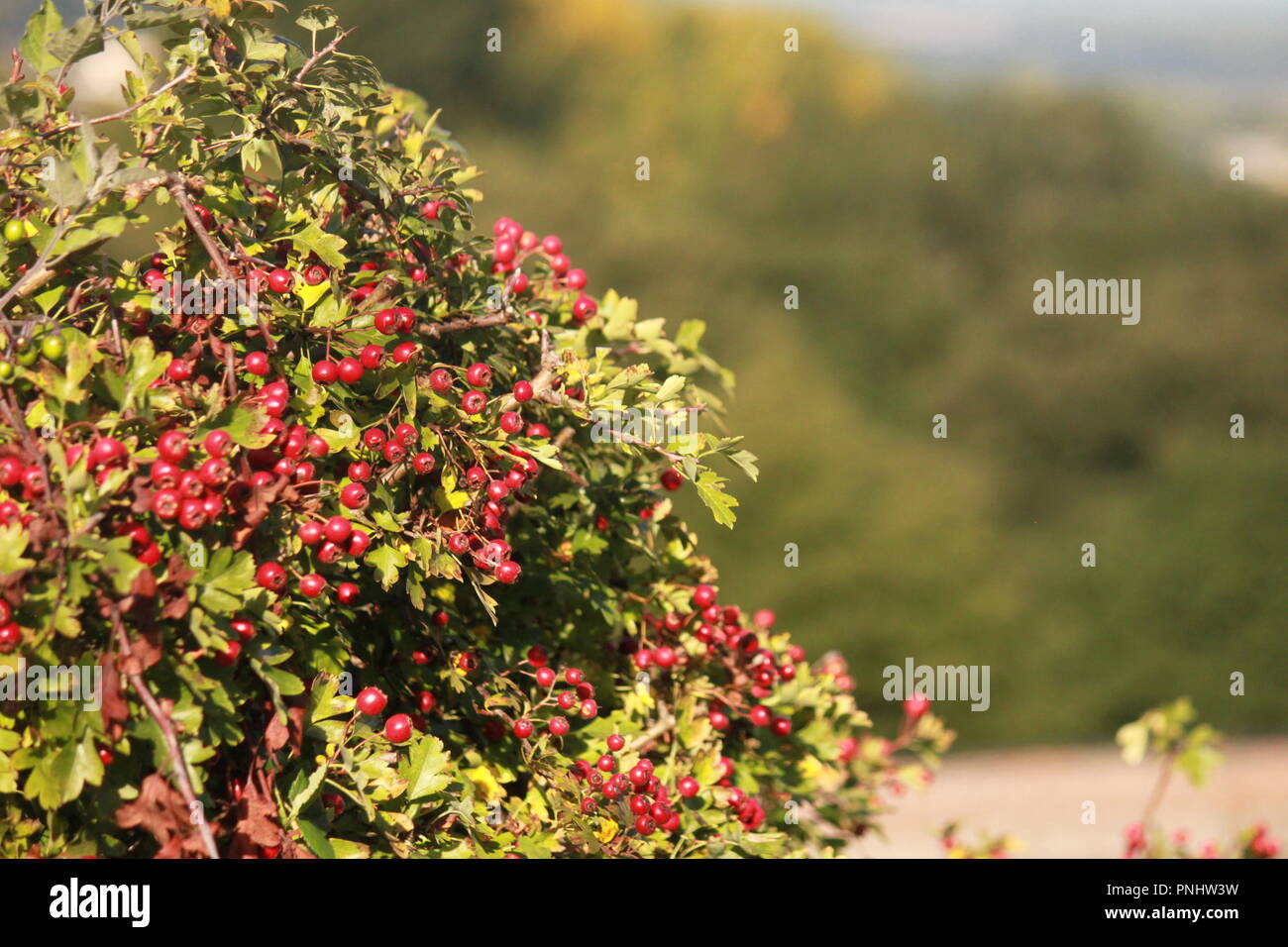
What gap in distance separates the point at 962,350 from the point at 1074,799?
3.86 meters

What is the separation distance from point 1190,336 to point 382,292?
8699 mm

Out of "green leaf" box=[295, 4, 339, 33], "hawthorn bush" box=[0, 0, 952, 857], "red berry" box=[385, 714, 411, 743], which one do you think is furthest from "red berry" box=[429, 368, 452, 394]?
"green leaf" box=[295, 4, 339, 33]

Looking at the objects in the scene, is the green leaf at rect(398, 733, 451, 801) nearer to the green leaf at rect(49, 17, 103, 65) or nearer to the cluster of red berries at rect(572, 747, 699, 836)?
the cluster of red berries at rect(572, 747, 699, 836)

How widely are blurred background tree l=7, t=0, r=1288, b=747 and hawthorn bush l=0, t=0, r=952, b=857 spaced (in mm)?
5233

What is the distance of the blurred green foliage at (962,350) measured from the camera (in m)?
7.31

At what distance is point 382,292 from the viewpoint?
167cm

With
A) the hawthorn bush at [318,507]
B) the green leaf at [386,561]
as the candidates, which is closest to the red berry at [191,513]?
the hawthorn bush at [318,507]

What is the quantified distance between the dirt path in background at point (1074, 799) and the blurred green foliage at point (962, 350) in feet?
1.35

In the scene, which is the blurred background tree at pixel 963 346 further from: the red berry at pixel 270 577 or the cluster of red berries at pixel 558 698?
the red berry at pixel 270 577

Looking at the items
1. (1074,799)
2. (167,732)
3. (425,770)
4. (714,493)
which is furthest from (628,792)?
(1074,799)

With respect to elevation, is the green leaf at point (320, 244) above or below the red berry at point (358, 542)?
above

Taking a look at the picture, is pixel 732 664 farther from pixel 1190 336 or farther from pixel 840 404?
pixel 1190 336
